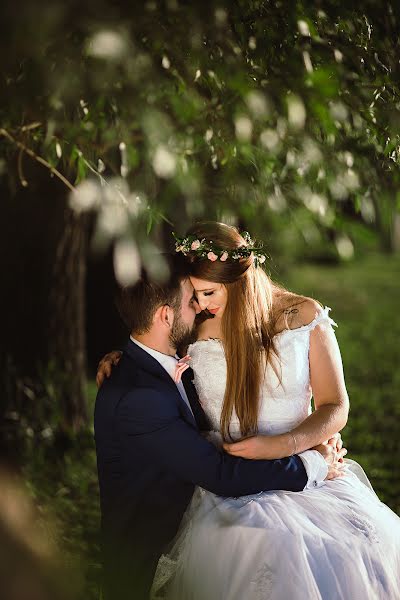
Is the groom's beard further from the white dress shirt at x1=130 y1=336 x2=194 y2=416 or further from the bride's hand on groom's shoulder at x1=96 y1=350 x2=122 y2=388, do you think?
the bride's hand on groom's shoulder at x1=96 y1=350 x2=122 y2=388

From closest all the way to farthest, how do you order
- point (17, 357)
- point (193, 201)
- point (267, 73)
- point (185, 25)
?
1. point (185, 25)
2. point (267, 73)
3. point (193, 201)
4. point (17, 357)

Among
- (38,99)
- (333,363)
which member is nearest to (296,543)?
(333,363)

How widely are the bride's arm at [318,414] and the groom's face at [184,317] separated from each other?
513 mm

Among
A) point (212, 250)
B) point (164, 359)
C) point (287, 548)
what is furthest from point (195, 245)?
point (287, 548)

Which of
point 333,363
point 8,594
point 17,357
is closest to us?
A: point 8,594

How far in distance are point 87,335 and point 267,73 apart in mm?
6282

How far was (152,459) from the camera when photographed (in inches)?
121

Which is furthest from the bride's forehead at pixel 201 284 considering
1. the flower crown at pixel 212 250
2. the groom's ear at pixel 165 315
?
the groom's ear at pixel 165 315

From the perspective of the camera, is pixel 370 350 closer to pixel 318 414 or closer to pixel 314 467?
pixel 318 414

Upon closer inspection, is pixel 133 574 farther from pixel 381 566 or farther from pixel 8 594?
pixel 8 594

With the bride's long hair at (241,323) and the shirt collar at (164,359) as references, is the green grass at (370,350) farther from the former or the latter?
the shirt collar at (164,359)

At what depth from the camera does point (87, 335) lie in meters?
8.58

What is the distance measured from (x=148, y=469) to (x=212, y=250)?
3.30ft

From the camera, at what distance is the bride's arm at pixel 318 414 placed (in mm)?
3109
